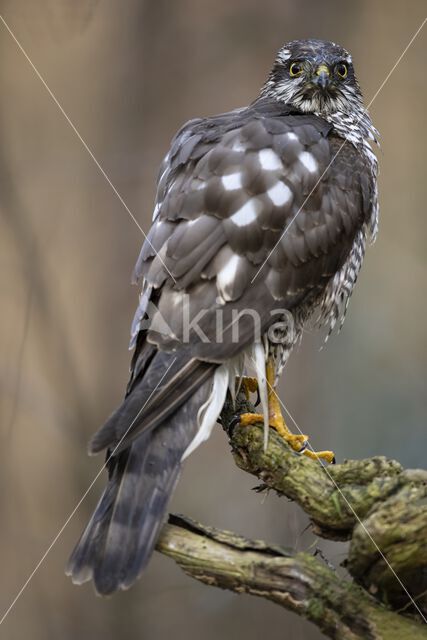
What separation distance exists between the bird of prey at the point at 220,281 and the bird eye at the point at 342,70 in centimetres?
9

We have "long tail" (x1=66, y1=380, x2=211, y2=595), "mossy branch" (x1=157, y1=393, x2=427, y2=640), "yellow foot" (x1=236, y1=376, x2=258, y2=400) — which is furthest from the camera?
"yellow foot" (x1=236, y1=376, x2=258, y2=400)

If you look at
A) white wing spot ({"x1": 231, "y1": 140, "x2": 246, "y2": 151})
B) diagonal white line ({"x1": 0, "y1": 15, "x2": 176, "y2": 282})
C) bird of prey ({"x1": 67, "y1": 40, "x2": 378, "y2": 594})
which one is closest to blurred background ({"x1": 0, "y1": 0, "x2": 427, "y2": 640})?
diagonal white line ({"x1": 0, "y1": 15, "x2": 176, "y2": 282})

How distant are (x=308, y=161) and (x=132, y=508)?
1.38 metres

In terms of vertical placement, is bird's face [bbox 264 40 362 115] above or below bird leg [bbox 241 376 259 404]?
above

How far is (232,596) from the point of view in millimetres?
4805

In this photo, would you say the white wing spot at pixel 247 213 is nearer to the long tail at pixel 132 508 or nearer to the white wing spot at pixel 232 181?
the white wing spot at pixel 232 181

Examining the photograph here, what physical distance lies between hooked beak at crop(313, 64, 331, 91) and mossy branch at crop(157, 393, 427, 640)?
1.69 metres

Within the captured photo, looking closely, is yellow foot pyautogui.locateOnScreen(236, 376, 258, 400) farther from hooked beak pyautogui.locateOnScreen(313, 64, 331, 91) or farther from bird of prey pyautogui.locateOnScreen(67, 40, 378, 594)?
hooked beak pyautogui.locateOnScreen(313, 64, 331, 91)

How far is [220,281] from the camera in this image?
2.86 m

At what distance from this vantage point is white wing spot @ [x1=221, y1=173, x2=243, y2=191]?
2.99 metres

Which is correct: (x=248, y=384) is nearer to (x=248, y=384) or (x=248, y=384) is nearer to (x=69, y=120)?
(x=248, y=384)

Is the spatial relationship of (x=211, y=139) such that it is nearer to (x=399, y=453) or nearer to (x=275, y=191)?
(x=275, y=191)

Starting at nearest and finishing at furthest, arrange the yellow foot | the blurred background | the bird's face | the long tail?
the long tail → the yellow foot → the bird's face → the blurred background

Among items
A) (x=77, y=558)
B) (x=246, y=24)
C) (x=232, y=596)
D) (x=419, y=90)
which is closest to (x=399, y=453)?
(x=232, y=596)
